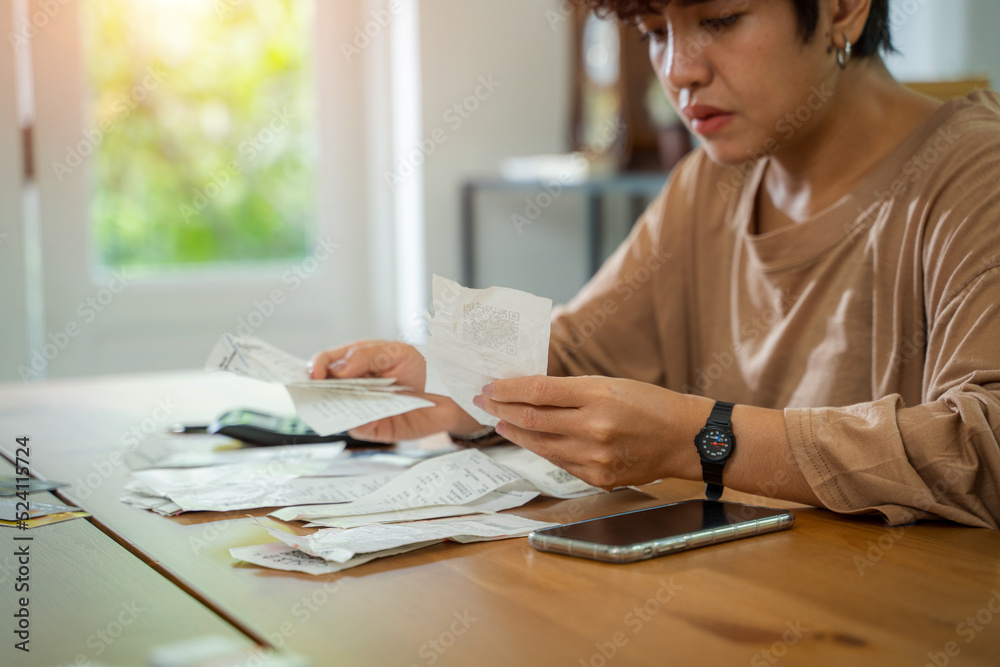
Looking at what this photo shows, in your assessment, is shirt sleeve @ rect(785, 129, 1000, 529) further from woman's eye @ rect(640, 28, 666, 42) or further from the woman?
woman's eye @ rect(640, 28, 666, 42)

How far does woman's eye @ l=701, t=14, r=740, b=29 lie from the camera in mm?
1107

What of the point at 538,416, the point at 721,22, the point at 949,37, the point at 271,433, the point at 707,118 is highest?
the point at 949,37

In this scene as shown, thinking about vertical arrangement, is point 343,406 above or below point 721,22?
below

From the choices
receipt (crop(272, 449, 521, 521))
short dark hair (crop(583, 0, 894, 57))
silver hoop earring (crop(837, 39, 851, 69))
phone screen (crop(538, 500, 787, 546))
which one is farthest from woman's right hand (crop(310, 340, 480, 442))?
silver hoop earring (crop(837, 39, 851, 69))

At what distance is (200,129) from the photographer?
3.09 metres

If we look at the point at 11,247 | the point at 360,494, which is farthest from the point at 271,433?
the point at 11,247

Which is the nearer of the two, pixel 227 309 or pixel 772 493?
pixel 772 493

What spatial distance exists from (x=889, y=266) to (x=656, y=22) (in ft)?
1.32

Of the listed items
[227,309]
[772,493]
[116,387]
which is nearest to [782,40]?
[772,493]

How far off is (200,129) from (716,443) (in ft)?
8.50

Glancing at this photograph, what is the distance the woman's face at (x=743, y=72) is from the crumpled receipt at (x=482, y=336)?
1.49 feet

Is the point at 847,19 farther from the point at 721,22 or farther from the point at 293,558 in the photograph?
the point at 293,558

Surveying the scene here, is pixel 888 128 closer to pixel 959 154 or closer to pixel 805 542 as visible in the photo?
pixel 959 154

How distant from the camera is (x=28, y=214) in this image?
2.87m
